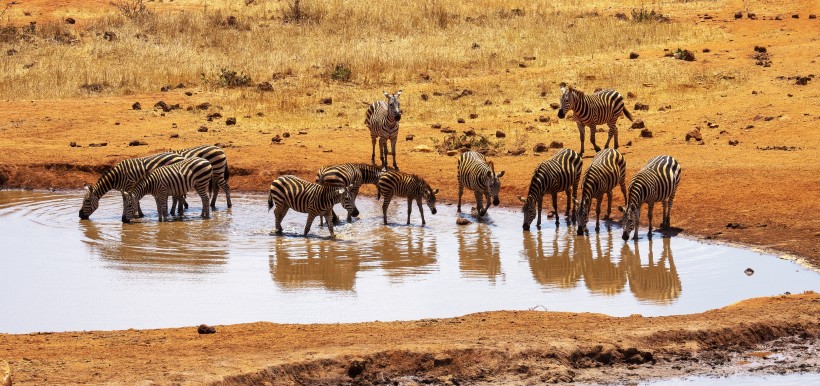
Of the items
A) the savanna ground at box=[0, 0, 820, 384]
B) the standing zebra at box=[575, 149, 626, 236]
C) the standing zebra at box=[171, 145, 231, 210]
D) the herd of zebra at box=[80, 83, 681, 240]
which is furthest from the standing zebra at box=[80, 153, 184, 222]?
the standing zebra at box=[575, 149, 626, 236]

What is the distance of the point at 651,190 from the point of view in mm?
16391

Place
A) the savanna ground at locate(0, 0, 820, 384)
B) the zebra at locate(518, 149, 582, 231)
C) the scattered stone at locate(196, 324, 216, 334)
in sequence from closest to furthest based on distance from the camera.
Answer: the savanna ground at locate(0, 0, 820, 384) → the scattered stone at locate(196, 324, 216, 334) → the zebra at locate(518, 149, 582, 231)

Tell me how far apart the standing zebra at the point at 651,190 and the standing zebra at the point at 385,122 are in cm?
594

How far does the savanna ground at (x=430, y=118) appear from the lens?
9.84m

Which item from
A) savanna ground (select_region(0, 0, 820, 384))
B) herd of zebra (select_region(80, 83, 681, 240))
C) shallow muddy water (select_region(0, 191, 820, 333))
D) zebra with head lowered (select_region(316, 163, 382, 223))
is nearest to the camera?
savanna ground (select_region(0, 0, 820, 384))

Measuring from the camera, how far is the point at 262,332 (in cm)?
1066

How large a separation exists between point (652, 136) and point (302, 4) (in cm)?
1622

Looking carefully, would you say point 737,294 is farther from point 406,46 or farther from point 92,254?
point 406,46

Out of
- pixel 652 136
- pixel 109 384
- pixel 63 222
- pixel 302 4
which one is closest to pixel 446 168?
pixel 652 136

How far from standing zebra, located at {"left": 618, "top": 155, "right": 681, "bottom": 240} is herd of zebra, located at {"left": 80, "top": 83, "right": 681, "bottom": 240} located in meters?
0.01

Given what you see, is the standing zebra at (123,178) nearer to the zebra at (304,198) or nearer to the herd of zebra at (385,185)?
the herd of zebra at (385,185)

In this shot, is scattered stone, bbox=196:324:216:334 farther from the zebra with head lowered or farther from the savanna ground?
the zebra with head lowered

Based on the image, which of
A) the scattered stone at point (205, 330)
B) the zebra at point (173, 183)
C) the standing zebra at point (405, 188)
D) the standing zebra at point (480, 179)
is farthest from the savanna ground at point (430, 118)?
the zebra at point (173, 183)

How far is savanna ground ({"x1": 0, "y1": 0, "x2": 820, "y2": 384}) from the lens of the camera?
388 inches
